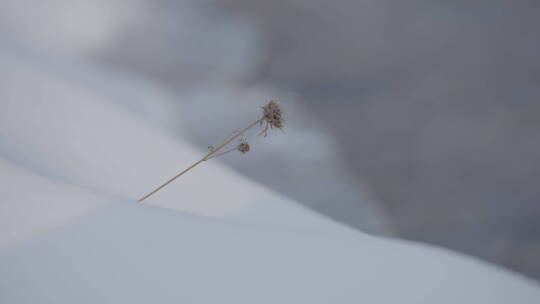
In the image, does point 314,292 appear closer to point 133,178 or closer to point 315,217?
point 133,178

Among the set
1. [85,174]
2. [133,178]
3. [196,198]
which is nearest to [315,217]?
[196,198]

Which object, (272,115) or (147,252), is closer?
(147,252)

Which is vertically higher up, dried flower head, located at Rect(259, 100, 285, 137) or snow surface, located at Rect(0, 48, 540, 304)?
dried flower head, located at Rect(259, 100, 285, 137)

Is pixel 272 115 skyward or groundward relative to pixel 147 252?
skyward

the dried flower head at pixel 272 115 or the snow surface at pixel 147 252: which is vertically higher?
the dried flower head at pixel 272 115

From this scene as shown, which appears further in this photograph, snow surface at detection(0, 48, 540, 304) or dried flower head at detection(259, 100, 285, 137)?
dried flower head at detection(259, 100, 285, 137)
